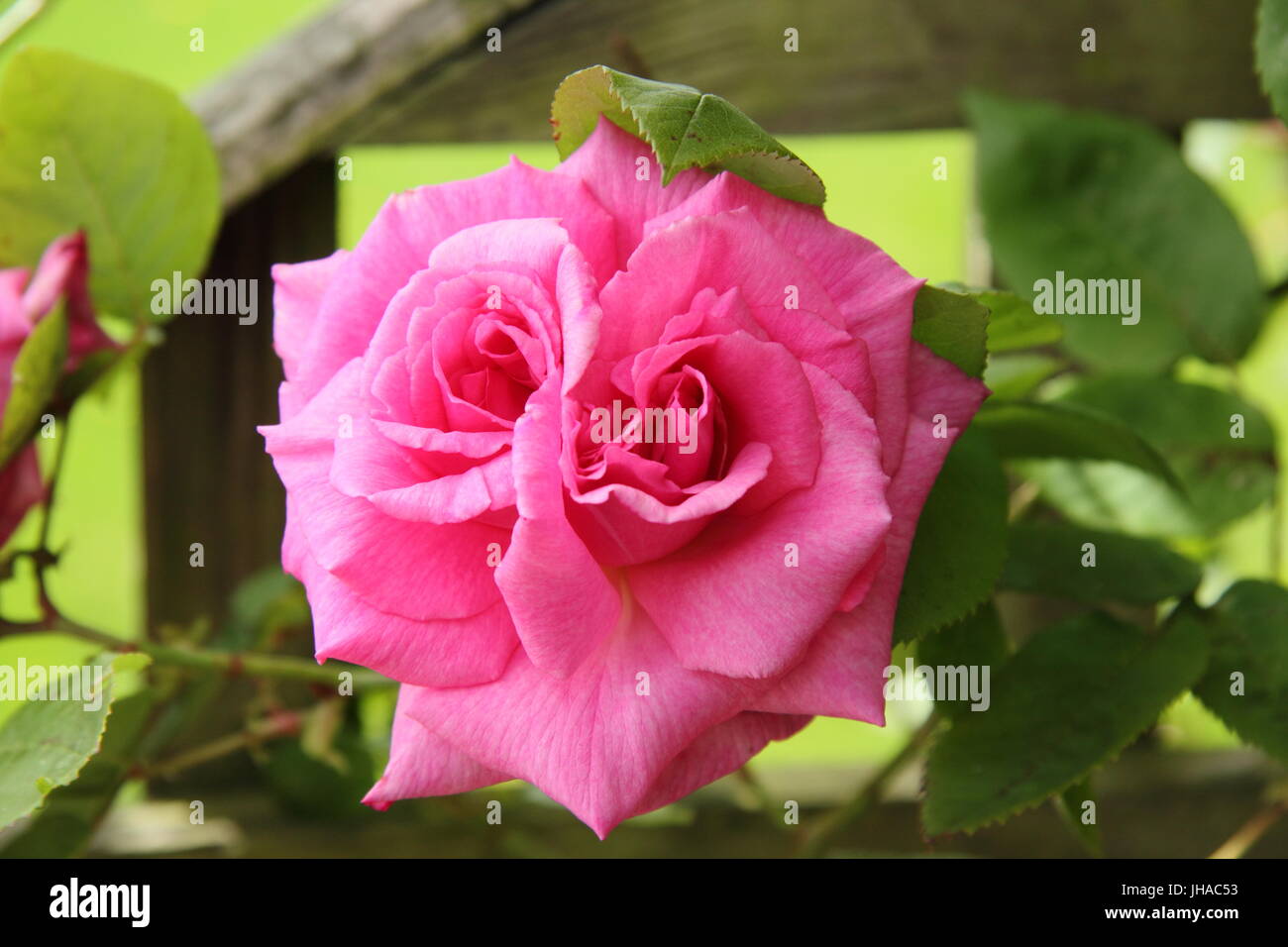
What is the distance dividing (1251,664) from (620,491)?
32 cm

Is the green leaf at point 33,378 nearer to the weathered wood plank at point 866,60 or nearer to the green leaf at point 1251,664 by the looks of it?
the weathered wood plank at point 866,60

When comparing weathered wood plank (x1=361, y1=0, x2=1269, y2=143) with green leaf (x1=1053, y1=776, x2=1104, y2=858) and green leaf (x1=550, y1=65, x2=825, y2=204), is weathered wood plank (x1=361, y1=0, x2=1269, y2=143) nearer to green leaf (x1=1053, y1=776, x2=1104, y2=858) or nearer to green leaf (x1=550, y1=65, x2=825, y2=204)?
green leaf (x1=550, y1=65, x2=825, y2=204)

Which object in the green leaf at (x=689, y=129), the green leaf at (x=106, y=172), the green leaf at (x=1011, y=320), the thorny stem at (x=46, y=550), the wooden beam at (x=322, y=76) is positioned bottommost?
the thorny stem at (x=46, y=550)

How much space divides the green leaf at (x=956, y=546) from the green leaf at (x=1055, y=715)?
3.2 inches

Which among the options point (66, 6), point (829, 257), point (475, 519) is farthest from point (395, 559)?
point (66, 6)

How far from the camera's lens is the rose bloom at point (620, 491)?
0.33 meters

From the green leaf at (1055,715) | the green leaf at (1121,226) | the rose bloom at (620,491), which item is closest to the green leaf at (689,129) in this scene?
the rose bloom at (620,491)

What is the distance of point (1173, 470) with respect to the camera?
2.19ft

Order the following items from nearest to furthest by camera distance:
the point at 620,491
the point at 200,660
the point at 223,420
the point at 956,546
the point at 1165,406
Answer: the point at 620,491, the point at 956,546, the point at 200,660, the point at 1165,406, the point at 223,420

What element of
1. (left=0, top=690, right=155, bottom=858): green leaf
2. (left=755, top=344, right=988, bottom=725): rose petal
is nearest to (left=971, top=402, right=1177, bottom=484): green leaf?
(left=755, top=344, right=988, bottom=725): rose petal

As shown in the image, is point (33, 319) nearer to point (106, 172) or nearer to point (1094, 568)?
point (106, 172)

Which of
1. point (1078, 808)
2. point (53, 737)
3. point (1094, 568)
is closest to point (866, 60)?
point (1094, 568)

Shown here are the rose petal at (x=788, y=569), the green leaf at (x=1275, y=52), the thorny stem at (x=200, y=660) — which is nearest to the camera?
the rose petal at (x=788, y=569)
